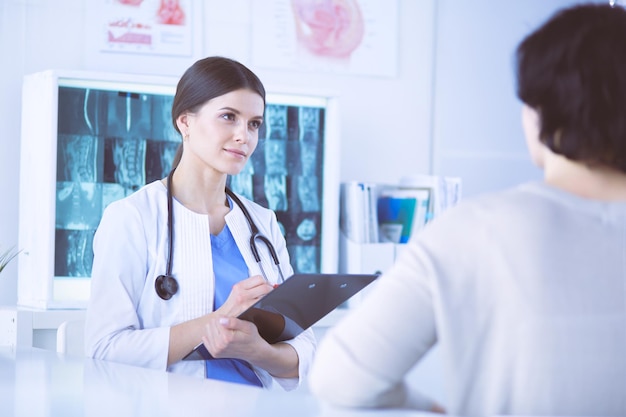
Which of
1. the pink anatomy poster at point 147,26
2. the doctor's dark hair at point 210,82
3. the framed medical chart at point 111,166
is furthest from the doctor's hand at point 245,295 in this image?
the pink anatomy poster at point 147,26

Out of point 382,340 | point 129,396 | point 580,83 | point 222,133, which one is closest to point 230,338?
point 129,396

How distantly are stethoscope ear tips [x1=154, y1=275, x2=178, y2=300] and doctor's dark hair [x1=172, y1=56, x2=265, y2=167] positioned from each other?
481 mm

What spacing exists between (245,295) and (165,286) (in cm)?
22

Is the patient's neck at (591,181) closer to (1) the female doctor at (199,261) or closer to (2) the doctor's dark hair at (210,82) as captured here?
(1) the female doctor at (199,261)

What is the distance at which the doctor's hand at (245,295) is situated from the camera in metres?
1.91

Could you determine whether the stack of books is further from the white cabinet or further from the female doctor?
the female doctor

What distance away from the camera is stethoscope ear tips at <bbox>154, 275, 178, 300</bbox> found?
201cm

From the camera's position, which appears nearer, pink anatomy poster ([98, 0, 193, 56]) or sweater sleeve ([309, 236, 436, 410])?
sweater sleeve ([309, 236, 436, 410])

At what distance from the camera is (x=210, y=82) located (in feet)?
7.38

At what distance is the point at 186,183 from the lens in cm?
222

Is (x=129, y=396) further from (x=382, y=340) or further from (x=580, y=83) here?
(x=580, y=83)

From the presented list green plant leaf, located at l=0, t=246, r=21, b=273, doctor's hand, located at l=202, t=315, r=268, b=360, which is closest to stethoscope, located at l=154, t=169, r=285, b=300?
doctor's hand, located at l=202, t=315, r=268, b=360

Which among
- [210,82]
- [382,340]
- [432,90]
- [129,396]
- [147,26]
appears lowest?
[129,396]

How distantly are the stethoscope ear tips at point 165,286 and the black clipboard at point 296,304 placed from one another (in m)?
0.14
